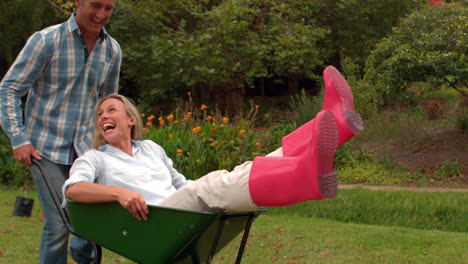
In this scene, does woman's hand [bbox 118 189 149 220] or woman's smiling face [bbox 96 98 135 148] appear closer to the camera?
woman's hand [bbox 118 189 149 220]

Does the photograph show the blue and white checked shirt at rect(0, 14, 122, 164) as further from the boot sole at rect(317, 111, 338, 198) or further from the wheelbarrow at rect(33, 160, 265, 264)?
the boot sole at rect(317, 111, 338, 198)

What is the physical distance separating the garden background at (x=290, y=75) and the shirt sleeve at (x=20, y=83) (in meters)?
4.06

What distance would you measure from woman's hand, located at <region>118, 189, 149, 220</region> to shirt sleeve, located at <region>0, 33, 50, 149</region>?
89 cm

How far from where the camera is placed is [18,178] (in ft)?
29.2

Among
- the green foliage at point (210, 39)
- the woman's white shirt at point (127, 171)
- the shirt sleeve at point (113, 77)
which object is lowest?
the green foliage at point (210, 39)

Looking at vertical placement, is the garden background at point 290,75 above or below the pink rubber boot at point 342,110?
below

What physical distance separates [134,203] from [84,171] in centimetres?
43

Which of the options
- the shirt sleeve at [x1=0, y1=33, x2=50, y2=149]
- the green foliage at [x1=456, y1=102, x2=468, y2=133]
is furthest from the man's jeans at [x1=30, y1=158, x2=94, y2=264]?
the green foliage at [x1=456, y1=102, x2=468, y2=133]

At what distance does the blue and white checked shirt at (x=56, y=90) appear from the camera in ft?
10.6

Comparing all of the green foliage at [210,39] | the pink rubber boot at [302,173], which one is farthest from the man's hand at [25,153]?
the green foliage at [210,39]

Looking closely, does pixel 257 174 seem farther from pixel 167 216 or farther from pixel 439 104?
pixel 439 104

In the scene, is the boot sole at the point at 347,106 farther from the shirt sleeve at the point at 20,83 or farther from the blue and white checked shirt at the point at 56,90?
the shirt sleeve at the point at 20,83

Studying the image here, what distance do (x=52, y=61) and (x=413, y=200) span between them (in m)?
4.46

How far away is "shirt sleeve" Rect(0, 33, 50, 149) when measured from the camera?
10.4 feet
